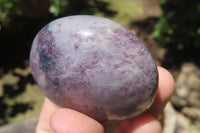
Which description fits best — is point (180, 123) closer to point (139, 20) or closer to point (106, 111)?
point (106, 111)

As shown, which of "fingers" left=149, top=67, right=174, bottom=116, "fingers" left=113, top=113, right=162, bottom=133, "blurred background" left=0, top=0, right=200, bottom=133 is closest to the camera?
"fingers" left=113, top=113, right=162, bottom=133

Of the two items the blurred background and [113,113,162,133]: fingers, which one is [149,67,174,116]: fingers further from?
the blurred background

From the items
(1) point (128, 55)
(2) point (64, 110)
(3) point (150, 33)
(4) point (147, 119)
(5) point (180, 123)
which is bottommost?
(5) point (180, 123)

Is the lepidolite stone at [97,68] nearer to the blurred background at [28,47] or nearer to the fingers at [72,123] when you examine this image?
the fingers at [72,123]

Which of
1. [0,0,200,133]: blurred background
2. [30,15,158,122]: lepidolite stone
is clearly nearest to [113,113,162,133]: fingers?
[30,15,158,122]: lepidolite stone

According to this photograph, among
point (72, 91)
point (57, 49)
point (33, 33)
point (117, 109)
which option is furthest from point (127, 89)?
point (33, 33)

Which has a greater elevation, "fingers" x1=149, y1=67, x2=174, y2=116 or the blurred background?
"fingers" x1=149, y1=67, x2=174, y2=116

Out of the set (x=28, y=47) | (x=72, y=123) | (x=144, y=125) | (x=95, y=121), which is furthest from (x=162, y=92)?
(x=28, y=47)
